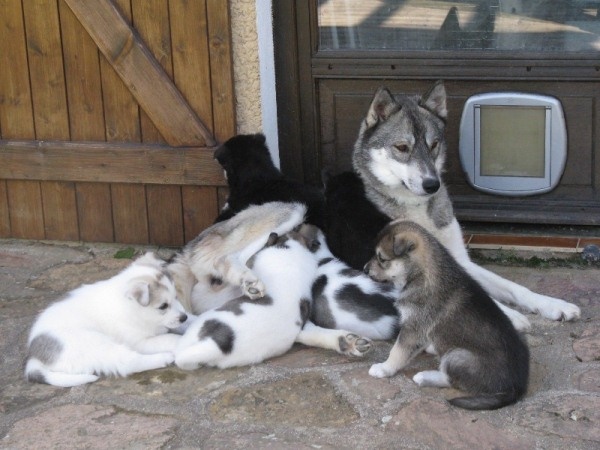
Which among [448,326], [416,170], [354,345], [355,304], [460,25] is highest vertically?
[460,25]

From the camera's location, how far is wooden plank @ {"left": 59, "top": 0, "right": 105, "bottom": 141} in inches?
243

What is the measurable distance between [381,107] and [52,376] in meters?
2.41

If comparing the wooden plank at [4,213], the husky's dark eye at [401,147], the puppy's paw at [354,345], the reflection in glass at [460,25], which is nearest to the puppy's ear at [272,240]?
the puppy's paw at [354,345]

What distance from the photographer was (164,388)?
14.9 feet

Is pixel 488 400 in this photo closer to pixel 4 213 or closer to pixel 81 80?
pixel 81 80

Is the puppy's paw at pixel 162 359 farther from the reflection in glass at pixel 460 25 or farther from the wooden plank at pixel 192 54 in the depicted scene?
the reflection in glass at pixel 460 25

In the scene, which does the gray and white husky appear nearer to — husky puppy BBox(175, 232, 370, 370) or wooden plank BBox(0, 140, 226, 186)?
husky puppy BBox(175, 232, 370, 370)

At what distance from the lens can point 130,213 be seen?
21.2ft

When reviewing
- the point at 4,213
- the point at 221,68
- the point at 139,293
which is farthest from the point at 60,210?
the point at 139,293

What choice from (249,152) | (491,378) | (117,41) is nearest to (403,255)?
(491,378)

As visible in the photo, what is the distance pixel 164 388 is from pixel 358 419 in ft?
3.28

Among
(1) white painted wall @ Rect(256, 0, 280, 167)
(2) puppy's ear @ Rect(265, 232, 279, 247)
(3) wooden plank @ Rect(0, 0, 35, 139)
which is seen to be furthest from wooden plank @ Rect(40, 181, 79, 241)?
(2) puppy's ear @ Rect(265, 232, 279, 247)

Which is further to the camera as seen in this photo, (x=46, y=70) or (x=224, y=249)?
(x=46, y=70)

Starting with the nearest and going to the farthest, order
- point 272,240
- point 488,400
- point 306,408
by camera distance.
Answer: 1. point 488,400
2. point 306,408
3. point 272,240
